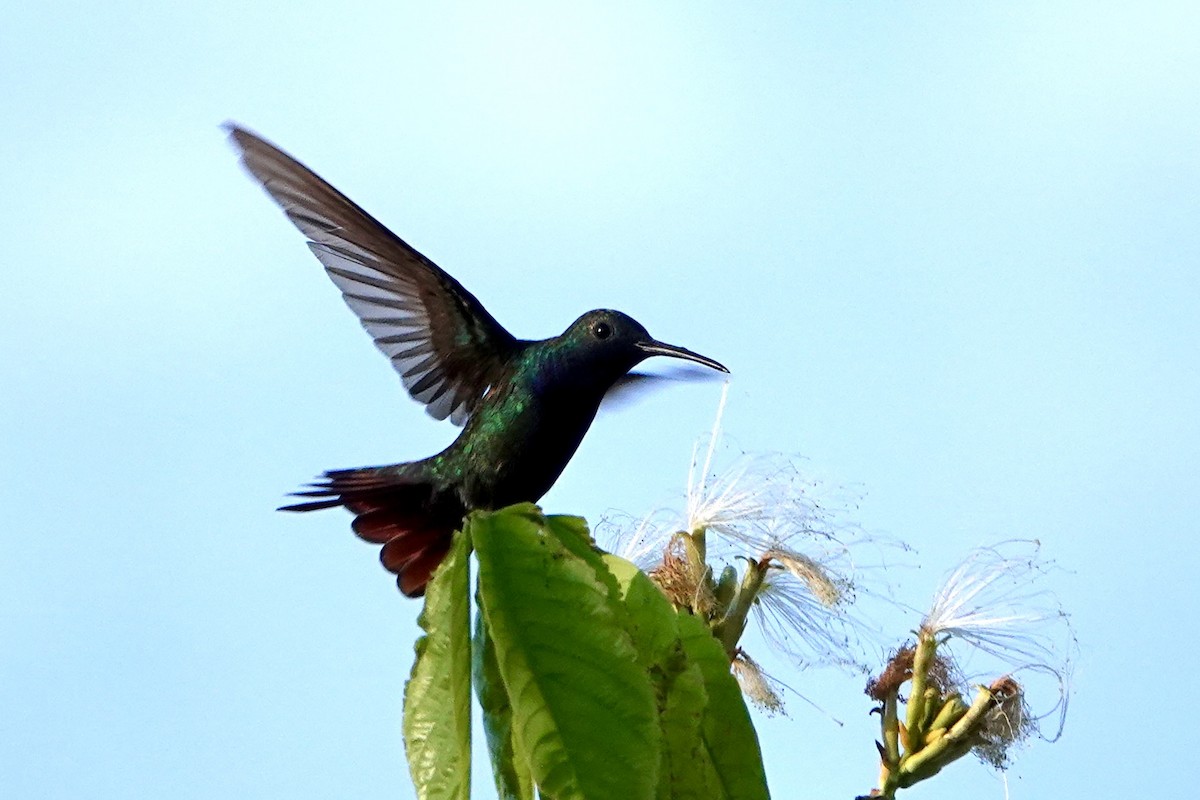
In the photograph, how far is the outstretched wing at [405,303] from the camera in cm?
484

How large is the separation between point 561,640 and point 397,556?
198 cm

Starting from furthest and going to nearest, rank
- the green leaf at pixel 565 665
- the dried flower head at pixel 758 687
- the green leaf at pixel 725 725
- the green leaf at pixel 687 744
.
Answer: the dried flower head at pixel 758 687
the green leaf at pixel 725 725
the green leaf at pixel 687 744
the green leaf at pixel 565 665

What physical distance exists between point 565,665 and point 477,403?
110 inches

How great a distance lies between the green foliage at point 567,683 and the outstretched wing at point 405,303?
2463 millimetres

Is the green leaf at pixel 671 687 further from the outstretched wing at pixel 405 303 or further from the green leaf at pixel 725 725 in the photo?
the outstretched wing at pixel 405 303

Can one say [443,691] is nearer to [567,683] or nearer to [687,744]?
[567,683]

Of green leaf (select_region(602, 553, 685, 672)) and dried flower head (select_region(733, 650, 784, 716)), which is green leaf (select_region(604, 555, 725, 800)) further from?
dried flower head (select_region(733, 650, 784, 716))

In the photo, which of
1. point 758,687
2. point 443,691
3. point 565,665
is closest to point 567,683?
point 565,665

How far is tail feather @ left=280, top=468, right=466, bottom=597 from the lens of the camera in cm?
431

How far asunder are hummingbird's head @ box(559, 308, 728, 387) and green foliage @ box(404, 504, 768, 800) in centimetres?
184

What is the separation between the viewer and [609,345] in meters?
4.49

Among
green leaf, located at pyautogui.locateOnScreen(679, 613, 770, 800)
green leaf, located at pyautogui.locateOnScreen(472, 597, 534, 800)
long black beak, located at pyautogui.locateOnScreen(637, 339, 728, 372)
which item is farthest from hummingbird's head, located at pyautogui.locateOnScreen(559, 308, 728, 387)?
green leaf, located at pyautogui.locateOnScreen(472, 597, 534, 800)

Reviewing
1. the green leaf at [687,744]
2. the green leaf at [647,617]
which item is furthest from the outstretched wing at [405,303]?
the green leaf at [687,744]

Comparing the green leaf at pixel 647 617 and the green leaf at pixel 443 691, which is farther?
the green leaf at pixel 647 617
